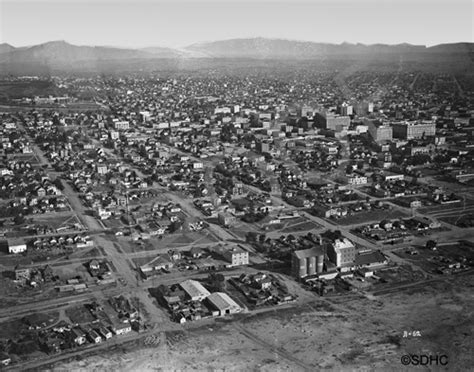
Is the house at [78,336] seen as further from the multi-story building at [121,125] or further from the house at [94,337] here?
the multi-story building at [121,125]

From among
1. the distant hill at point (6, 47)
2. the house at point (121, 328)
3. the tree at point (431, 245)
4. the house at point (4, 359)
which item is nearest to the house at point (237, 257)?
the house at point (121, 328)

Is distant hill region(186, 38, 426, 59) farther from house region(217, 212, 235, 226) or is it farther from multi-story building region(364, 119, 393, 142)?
house region(217, 212, 235, 226)

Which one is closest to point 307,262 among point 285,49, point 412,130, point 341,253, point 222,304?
point 341,253

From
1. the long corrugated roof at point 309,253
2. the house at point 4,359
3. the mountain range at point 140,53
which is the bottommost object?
the house at point 4,359

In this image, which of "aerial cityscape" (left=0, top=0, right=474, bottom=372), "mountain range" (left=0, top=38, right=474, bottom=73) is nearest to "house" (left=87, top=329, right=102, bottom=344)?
"aerial cityscape" (left=0, top=0, right=474, bottom=372)

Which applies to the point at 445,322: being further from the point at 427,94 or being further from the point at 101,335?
the point at 427,94

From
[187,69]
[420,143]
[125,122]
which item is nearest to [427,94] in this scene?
[420,143]
